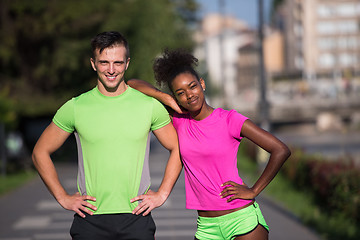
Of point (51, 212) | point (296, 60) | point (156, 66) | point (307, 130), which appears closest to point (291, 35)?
point (296, 60)

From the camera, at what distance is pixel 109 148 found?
4.03 m

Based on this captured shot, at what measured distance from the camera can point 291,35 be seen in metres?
111

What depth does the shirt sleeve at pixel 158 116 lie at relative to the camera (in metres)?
4.15

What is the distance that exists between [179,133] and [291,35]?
108844 mm

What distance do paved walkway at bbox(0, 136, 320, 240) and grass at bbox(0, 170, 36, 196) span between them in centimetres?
82

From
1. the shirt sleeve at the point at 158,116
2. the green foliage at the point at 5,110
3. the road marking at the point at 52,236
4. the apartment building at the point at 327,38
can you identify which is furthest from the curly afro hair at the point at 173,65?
the apartment building at the point at 327,38

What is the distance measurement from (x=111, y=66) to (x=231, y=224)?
1.21 meters

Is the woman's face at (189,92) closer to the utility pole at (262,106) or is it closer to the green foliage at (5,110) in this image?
the utility pole at (262,106)

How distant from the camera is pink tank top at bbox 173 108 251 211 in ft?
14.0

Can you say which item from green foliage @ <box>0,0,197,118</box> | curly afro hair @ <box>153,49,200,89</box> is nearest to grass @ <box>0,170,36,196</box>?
green foliage @ <box>0,0,197,118</box>

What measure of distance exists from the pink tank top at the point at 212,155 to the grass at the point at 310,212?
18.0 ft

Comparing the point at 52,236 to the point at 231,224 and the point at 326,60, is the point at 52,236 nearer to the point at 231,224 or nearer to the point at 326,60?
the point at 231,224

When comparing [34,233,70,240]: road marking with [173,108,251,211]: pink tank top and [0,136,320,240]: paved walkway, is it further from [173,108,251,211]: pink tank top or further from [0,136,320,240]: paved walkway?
[173,108,251,211]: pink tank top

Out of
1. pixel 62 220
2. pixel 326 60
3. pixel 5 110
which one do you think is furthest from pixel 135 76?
pixel 326 60
